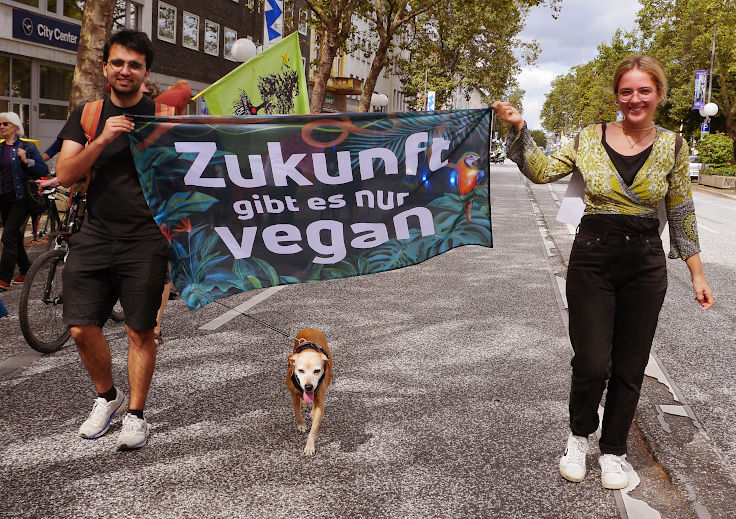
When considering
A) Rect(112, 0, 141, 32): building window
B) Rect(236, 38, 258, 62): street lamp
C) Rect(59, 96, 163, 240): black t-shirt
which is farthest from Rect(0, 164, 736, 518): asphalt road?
Rect(112, 0, 141, 32): building window

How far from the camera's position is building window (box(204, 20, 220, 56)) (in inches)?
1331

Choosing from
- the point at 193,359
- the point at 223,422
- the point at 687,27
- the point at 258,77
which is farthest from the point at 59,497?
the point at 687,27

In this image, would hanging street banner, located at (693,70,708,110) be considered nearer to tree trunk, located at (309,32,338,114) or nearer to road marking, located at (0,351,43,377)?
tree trunk, located at (309,32,338,114)

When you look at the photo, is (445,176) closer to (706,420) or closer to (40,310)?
(706,420)

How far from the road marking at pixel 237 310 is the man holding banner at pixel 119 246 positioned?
227cm

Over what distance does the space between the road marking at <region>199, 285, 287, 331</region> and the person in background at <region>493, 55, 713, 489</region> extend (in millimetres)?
3070

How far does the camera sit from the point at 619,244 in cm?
344

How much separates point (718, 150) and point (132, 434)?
45.9m

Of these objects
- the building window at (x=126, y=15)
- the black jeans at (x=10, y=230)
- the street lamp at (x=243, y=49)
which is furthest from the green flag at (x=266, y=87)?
the building window at (x=126, y=15)

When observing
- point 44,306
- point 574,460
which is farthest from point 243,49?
point 574,460

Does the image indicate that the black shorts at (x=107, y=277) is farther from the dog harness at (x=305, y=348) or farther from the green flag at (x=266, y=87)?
the green flag at (x=266, y=87)

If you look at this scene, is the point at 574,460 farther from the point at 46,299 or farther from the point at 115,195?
the point at 46,299

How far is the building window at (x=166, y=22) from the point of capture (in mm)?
29672

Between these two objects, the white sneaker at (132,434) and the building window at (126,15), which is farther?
the building window at (126,15)
